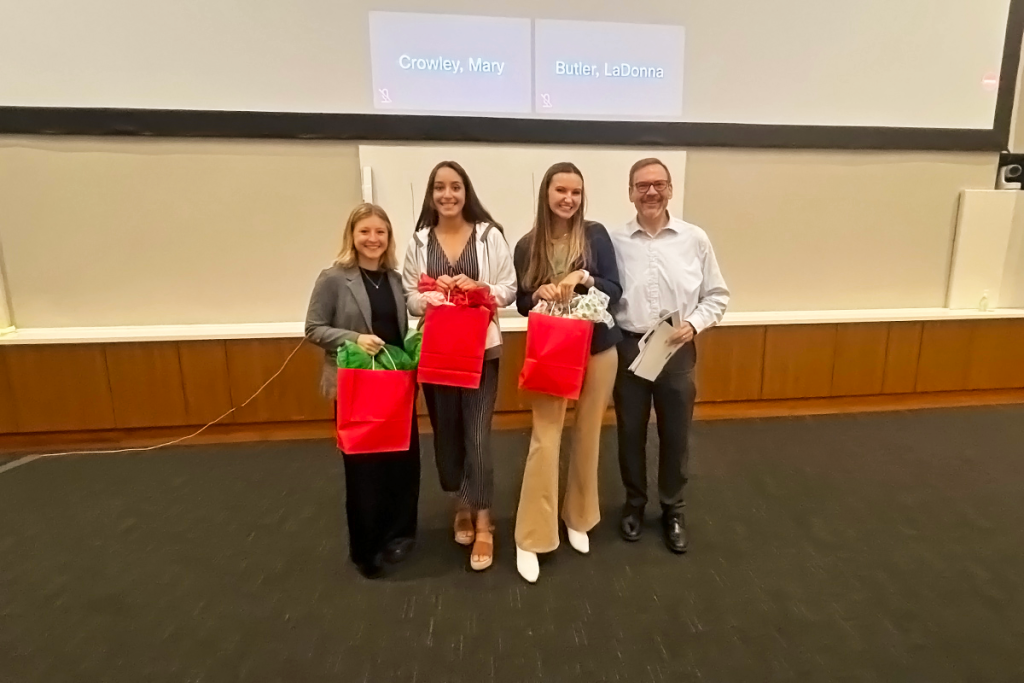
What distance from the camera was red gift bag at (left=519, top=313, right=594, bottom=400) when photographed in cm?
189

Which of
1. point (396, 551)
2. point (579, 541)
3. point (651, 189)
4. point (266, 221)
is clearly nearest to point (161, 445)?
point (266, 221)

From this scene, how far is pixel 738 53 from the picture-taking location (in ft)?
11.1

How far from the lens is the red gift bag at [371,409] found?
6.10 feet

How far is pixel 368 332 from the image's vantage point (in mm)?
1946

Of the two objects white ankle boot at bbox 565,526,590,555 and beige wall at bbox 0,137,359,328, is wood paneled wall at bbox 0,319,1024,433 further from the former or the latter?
white ankle boot at bbox 565,526,590,555

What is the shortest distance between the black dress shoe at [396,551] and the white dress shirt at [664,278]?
109 centimetres

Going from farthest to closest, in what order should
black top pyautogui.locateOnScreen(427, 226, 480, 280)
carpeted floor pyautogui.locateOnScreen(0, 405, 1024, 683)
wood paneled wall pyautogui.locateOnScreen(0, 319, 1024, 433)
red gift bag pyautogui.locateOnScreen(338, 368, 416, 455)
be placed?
wood paneled wall pyautogui.locateOnScreen(0, 319, 1024, 433) → black top pyautogui.locateOnScreen(427, 226, 480, 280) → red gift bag pyautogui.locateOnScreen(338, 368, 416, 455) → carpeted floor pyautogui.locateOnScreen(0, 405, 1024, 683)

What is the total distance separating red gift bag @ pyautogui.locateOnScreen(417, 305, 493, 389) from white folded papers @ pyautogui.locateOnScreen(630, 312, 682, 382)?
53cm

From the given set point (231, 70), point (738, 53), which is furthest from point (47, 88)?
point (738, 53)

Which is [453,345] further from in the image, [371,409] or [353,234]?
[353,234]

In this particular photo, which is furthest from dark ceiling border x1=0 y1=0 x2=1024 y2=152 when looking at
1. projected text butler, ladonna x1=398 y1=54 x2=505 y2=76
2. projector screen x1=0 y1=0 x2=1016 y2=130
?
projected text butler, ladonna x1=398 y1=54 x2=505 y2=76

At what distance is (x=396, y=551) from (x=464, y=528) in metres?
0.26

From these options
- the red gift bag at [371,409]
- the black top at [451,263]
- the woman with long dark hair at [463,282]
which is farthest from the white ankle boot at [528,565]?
the black top at [451,263]

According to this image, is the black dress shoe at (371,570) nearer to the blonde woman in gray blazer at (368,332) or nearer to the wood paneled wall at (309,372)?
the blonde woman in gray blazer at (368,332)
